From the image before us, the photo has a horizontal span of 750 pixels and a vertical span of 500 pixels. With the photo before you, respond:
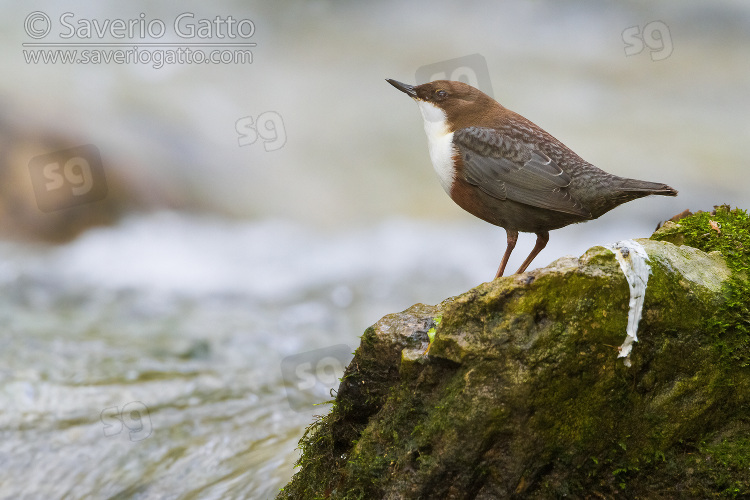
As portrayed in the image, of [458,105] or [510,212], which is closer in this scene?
[510,212]

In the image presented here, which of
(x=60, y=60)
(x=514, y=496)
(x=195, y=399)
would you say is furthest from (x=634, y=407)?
(x=60, y=60)

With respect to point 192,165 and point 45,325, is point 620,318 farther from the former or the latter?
point 192,165

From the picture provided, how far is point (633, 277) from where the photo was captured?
2.47 m

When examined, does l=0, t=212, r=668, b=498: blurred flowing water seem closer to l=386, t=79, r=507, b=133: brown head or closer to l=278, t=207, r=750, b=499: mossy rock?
l=278, t=207, r=750, b=499: mossy rock

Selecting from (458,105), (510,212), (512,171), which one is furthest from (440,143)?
(510,212)

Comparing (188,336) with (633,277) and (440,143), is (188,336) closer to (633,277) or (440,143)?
(440,143)

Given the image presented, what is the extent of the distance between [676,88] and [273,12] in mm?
6039

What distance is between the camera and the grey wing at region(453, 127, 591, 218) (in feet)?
11.6

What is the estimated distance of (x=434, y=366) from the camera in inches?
103

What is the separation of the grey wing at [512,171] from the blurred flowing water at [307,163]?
388 centimetres

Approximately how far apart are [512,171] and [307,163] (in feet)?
21.2

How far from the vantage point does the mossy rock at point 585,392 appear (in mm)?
2414

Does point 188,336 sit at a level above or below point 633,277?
below

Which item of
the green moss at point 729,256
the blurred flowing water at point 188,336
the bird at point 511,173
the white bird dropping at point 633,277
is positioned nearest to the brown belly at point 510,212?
the bird at point 511,173
